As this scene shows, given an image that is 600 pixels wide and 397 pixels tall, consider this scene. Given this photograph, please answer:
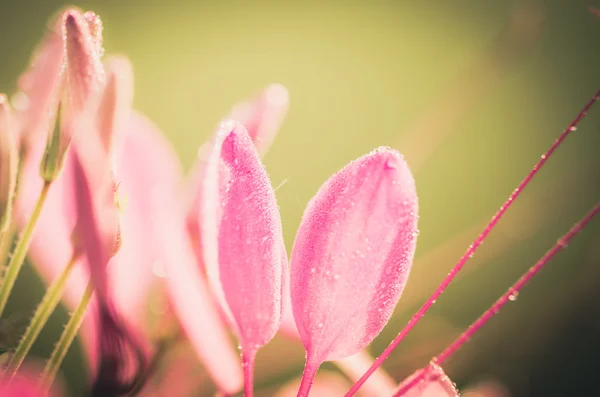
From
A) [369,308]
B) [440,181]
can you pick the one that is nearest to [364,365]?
[369,308]

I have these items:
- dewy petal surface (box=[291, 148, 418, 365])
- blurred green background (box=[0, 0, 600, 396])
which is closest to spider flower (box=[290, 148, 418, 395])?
dewy petal surface (box=[291, 148, 418, 365])

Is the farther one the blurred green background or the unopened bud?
the blurred green background

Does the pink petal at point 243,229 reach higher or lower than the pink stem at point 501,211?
lower

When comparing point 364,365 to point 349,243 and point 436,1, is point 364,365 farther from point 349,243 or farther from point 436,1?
point 436,1

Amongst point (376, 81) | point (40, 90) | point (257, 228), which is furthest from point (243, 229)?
point (376, 81)

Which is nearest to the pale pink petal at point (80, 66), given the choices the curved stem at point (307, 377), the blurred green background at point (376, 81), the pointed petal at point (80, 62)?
the pointed petal at point (80, 62)

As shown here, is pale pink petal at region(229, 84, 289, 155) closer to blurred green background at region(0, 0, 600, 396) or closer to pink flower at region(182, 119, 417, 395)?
pink flower at region(182, 119, 417, 395)

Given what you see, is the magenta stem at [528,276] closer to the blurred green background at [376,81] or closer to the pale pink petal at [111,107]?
the pale pink petal at [111,107]

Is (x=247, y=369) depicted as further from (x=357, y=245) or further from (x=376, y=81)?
(x=376, y=81)
